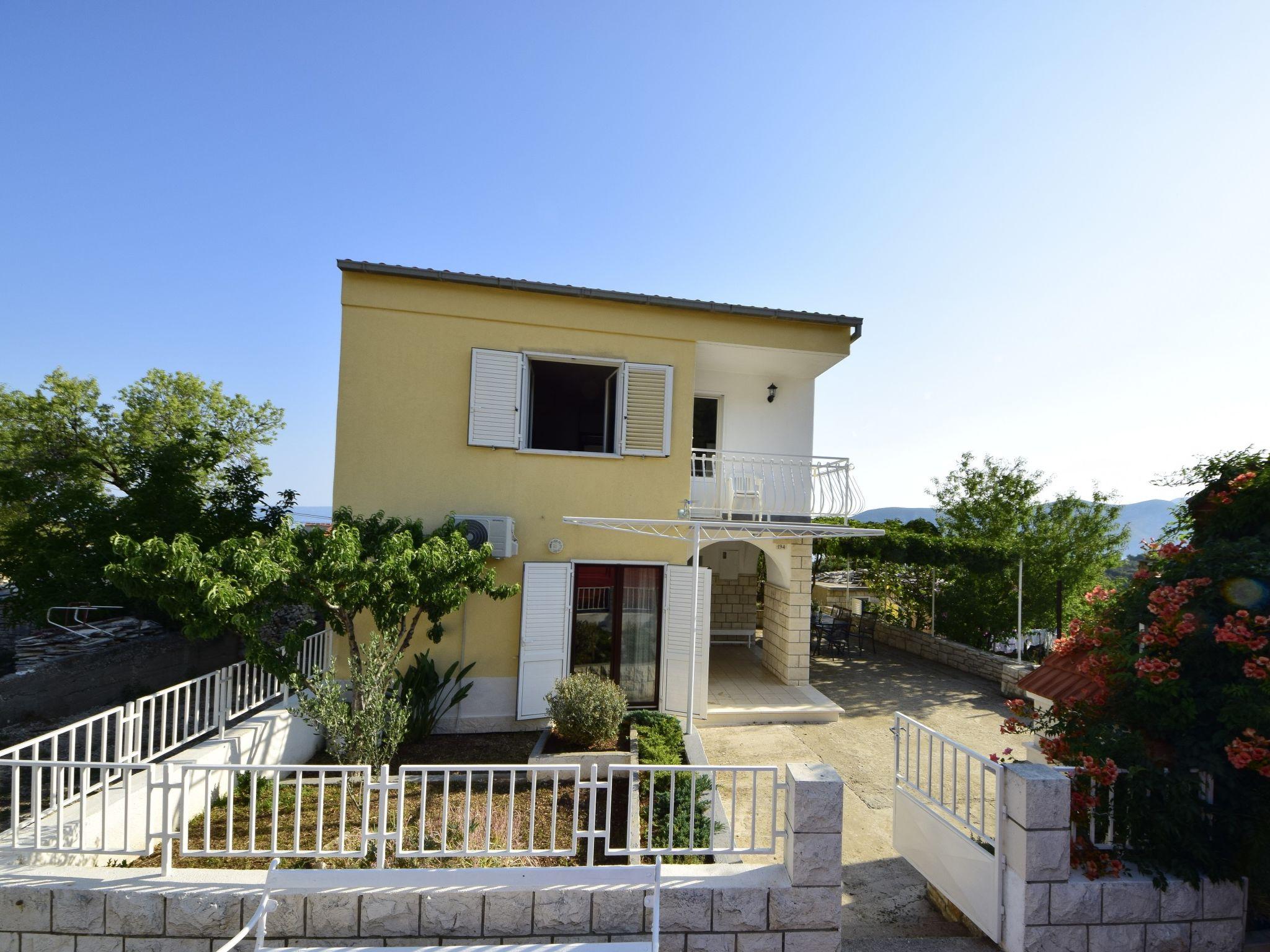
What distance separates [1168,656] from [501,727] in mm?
7520

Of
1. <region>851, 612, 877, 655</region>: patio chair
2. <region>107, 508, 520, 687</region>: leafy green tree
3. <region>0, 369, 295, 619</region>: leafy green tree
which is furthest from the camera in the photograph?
<region>851, 612, 877, 655</region>: patio chair

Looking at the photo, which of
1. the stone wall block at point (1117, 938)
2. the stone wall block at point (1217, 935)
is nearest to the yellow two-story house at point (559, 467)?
the stone wall block at point (1117, 938)

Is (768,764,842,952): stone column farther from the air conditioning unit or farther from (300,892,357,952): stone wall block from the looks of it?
the air conditioning unit

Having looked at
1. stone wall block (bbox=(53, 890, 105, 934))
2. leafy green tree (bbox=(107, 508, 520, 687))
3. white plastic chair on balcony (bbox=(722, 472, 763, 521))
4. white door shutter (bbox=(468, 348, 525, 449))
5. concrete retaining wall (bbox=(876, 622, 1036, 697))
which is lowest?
concrete retaining wall (bbox=(876, 622, 1036, 697))

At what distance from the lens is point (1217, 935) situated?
383 cm

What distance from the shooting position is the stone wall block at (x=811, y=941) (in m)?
3.68

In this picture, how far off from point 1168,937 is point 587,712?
16.6 ft

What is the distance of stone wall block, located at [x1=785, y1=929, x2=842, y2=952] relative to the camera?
3.68m

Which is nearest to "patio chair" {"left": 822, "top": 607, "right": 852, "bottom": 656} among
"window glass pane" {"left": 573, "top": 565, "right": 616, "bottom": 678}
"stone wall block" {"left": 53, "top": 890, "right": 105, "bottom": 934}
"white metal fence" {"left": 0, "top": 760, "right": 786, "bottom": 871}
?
"window glass pane" {"left": 573, "top": 565, "right": 616, "bottom": 678}

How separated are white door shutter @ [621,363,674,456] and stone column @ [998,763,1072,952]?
235 inches

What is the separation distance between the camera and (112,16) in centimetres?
722

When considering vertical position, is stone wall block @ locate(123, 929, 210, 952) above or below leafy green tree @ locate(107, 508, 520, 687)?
below

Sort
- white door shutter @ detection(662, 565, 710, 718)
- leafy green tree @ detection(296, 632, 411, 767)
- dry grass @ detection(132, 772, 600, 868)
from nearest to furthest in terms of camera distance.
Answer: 1. dry grass @ detection(132, 772, 600, 868)
2. leafy green tree @ detection(296, 632, 411, 767)
3. white door shutter @ detection(662, 565, 710, 718)

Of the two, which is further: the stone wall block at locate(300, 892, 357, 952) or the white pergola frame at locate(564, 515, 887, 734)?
the white pergola frame at locate(564, 515, 887, 734)
